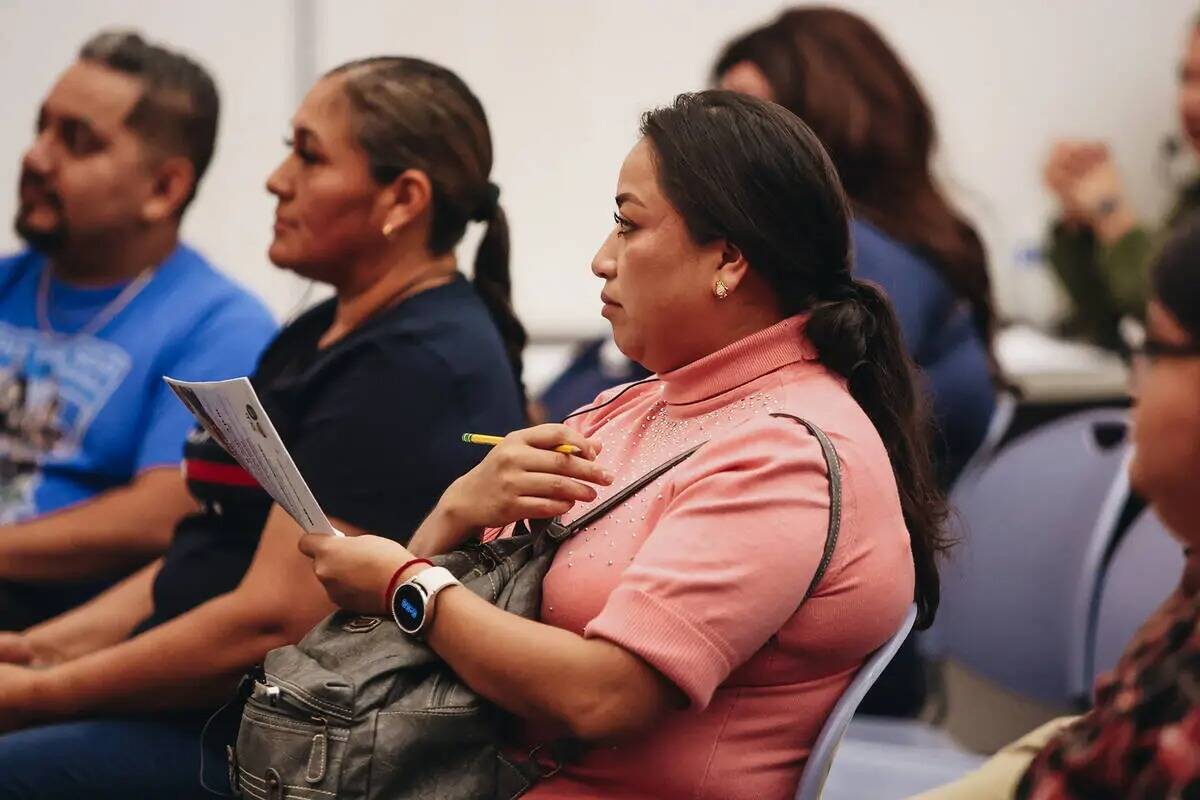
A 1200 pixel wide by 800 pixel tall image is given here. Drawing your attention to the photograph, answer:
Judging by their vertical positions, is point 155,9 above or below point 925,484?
above

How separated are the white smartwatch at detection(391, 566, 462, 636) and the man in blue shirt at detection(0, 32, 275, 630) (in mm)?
924

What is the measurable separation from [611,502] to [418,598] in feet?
0.60

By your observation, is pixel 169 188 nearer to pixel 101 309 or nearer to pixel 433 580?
pixel 101 309

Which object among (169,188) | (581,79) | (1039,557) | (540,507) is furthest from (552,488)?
(581,79)

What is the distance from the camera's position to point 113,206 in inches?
89.6

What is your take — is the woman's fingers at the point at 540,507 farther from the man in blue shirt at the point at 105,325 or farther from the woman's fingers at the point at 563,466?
the man in blue shirt at the point at 105,325

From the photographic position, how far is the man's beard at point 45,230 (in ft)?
7.53

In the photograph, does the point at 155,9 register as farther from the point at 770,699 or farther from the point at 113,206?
the point at 770,699

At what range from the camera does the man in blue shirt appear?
210 centimetres

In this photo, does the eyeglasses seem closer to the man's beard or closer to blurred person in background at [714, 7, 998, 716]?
blurred person in background at [714, 7, 998, 716]

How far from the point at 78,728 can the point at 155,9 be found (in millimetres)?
2405

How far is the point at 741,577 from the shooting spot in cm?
110

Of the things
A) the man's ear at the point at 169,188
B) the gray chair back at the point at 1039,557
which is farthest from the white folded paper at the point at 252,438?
the man's ear at the point at 169,188

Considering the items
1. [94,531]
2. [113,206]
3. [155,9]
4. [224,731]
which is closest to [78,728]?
[224,731]
